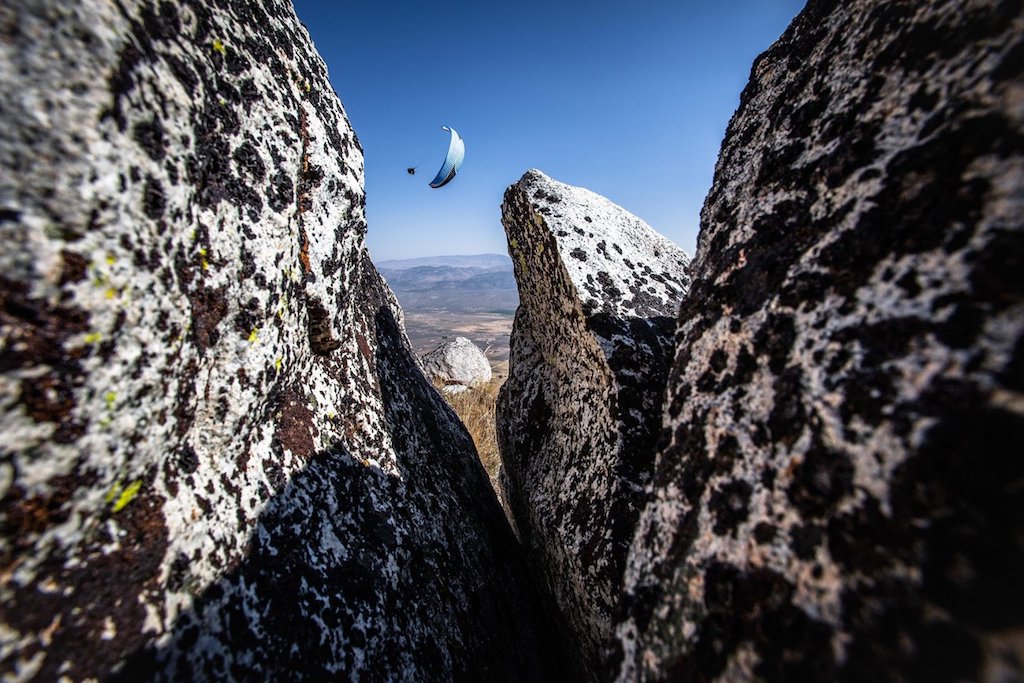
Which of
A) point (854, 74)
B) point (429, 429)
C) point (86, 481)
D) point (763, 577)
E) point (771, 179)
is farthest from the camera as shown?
point (429, 429)

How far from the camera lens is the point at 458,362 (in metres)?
17.5

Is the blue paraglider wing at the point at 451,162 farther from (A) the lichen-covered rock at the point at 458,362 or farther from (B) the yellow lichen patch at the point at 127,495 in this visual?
(B) the yellow lichen patch at the point at 127,495

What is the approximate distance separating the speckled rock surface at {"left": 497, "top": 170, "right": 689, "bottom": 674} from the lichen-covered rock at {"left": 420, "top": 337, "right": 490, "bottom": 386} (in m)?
13.1

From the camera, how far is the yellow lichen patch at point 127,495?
140cm

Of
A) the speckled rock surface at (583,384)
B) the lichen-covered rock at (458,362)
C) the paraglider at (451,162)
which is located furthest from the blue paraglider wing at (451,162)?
the speckled rock surface at (583,384)

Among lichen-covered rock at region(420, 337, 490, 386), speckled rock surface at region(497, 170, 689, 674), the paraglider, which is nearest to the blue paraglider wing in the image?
the paraglider

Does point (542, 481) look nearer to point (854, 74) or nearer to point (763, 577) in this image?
point (763, 577)

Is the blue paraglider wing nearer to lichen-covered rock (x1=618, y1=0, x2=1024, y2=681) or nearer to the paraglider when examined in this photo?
the paraglider

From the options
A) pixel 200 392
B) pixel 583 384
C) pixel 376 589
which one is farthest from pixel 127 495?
pixel 583 384

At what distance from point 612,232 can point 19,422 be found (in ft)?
9.51

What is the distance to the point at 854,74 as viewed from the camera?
151 cm

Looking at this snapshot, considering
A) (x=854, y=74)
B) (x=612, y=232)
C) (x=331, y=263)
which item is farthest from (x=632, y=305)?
(x=331, y=263)

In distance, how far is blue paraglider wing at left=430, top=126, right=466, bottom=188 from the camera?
673 inches

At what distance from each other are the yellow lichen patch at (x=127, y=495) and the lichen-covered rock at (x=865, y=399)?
1.56 metres
